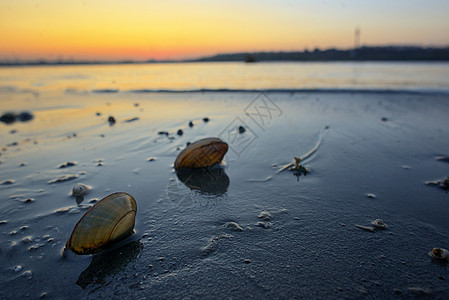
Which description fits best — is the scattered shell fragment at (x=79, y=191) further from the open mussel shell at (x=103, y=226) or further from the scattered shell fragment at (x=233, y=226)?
the scattered shell fragment at (x=233, y=226)

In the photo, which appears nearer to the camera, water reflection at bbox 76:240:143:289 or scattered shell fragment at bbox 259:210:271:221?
water reflection at bbox 76:240:143:289

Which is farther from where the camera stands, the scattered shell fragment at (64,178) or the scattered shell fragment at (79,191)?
the scattered shell fragment at (64,178)

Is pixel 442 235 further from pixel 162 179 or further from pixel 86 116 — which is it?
pixel 86 116

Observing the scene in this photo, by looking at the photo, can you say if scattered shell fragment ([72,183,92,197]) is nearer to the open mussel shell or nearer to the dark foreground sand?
the dark foreground sand

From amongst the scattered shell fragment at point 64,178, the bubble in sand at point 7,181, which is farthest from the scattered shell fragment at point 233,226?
the bubble in sand at point 7,181

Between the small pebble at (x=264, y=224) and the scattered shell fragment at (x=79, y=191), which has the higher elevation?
the scattered shell fragment at (x=79, y=191)

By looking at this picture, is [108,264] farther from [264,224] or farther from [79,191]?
[79,191]

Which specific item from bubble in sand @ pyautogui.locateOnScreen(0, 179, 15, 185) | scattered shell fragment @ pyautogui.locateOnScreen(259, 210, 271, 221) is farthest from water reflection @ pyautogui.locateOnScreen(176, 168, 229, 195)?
bubble in sand @ pyautogui.locateOnScreen(0, 179, 15, 185)
